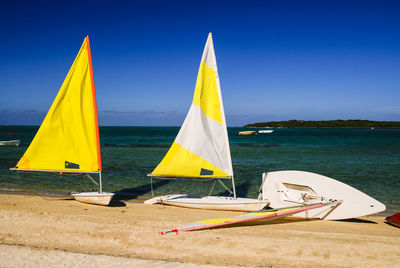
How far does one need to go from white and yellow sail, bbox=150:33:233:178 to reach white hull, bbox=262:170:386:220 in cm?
180

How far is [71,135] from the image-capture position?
440 inches

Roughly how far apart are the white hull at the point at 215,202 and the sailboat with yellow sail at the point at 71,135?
91.8 inches

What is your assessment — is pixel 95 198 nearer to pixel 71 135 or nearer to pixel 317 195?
pixel 71 135

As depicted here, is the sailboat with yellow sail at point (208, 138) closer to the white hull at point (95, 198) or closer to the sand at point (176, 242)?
the sand at point (176, 242)

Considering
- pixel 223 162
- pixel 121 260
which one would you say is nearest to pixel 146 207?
pixel 223 162

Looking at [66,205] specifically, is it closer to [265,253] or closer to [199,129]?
[199,129]

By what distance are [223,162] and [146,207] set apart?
3719 mm

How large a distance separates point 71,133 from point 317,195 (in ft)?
30.9

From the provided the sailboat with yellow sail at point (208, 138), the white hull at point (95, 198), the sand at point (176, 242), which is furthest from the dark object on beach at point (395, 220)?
the white hull at point (95, 198)

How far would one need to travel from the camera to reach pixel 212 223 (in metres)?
8.48

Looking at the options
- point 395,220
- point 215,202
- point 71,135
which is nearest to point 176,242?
point 215,202

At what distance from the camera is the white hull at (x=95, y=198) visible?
1111 centimetres

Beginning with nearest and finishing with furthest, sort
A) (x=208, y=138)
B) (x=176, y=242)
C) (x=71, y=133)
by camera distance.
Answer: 1. (x=176, y=242)
2. (x=208, y=138)
3. (x=71, y=133)

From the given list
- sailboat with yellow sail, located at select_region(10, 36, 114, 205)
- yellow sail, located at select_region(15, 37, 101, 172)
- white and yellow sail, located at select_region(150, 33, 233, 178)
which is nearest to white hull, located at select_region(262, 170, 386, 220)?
white and yellow sail, located at select_region(150, 33, 233, 178)
